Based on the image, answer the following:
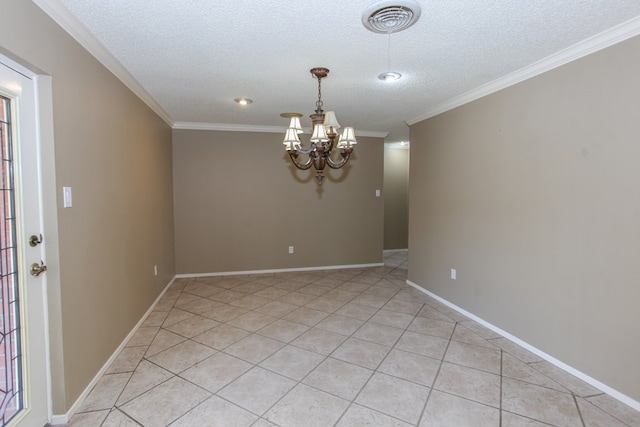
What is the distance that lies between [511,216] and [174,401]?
3007mm

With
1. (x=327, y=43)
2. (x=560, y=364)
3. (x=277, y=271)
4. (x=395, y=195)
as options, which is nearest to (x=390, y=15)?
(x=327, y=43)

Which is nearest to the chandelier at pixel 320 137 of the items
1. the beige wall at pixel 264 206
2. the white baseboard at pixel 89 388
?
the white baseboard at pixel 89 388

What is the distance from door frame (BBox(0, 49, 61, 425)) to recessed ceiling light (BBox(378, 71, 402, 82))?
2.34 metres

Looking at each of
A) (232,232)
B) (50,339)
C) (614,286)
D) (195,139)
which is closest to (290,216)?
(232,232)

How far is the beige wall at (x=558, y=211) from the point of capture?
2016mm

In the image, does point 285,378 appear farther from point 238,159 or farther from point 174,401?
point 238,159

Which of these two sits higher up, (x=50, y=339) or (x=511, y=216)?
(x=511, y=216)

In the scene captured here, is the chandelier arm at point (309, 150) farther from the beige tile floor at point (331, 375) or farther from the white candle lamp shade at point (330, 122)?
the beige tile floor at point (331, 375)

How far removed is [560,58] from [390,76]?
1.24m

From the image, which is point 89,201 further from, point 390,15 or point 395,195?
point 395,195

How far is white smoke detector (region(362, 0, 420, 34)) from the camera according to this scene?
172 cm

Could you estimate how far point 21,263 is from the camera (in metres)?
1.62

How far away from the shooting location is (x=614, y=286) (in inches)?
81.8

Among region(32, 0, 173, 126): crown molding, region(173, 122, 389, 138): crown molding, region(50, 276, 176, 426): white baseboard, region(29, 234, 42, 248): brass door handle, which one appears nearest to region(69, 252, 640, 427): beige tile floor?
region(50, 276, 176, 426): white baseboard
